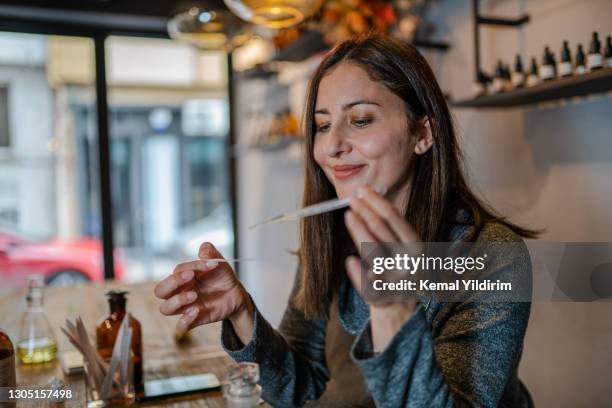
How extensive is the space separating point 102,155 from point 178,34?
2.05m

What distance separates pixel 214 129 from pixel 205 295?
132 inches

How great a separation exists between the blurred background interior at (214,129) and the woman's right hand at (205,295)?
896mm

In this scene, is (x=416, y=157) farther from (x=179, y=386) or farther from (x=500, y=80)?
(x=500, y=80)

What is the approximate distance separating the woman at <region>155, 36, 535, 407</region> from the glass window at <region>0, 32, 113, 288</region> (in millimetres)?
2943

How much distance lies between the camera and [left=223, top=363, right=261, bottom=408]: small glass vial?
717 millimetres

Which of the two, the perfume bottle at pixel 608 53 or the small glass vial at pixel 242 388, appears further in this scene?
the perfume bottle at pixel 608 53

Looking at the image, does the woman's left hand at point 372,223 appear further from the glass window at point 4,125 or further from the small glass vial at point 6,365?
the glass window at point 4,125

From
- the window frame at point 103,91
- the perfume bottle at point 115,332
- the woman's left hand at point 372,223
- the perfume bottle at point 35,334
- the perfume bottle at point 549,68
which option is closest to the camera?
the woman's left hand at point 372,223

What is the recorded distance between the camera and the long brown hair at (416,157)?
38.7 inches

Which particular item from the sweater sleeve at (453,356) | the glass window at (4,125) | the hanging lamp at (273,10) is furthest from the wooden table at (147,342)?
the glass window at (4,125)

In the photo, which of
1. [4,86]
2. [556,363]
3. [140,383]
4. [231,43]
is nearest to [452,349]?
[140,383]

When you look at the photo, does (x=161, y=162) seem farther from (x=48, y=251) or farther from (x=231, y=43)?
(x=231, y=43)

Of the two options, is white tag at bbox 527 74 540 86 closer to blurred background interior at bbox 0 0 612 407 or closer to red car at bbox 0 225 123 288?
blurred background interior at bbox 0 0 612 407

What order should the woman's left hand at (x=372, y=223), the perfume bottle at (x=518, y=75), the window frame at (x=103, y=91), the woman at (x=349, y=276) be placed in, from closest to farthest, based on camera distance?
the woman's left hand at (x=372, y=223) → the woman at (x=349, y=276) → the perfume bottle at (x=518, y=75) → the window frame at (x=103, y=91)
